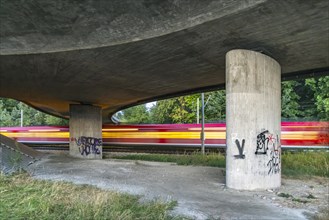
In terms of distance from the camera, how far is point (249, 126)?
12742 millimetres

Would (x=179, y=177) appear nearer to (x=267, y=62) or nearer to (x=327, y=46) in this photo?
(x=267, y=62)

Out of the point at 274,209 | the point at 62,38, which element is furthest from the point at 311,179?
the point at 62,38

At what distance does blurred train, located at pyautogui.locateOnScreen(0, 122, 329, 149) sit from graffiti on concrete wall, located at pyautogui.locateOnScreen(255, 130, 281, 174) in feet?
43.6

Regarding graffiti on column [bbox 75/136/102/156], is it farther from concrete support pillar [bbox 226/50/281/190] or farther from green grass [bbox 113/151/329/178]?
concrete support pillar [bbox 226/50/281/190]

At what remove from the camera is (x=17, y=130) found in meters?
43.9

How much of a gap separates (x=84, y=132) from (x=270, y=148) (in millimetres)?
18277

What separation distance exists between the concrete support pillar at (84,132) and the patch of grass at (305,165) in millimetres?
14659

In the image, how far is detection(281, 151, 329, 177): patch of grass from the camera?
16.2 m

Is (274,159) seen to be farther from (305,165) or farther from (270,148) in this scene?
(305,165)

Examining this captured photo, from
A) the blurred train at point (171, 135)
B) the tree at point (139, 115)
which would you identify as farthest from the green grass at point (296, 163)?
the tree at point (139, 115)

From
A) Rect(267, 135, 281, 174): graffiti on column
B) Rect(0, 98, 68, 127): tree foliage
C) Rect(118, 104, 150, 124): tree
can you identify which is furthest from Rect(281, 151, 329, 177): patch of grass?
Rect(0, 98, 68, 127): tree foliage

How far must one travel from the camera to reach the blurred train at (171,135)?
87.2 feet

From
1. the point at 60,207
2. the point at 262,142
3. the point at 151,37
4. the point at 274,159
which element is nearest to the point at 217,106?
the point at 274,159

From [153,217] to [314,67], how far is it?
41.4 ft
